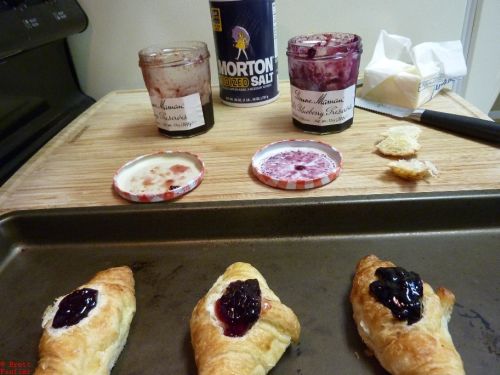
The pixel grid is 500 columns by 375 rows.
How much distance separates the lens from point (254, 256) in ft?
2.25

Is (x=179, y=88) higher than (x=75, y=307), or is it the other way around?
(x=179, y=88)

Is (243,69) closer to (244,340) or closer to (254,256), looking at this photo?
(254,256)

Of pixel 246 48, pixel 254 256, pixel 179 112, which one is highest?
pixel 246 48

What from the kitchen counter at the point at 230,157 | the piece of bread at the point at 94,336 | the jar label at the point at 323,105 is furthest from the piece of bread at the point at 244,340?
the jar label at the point at 323,105

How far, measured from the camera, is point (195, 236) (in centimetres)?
72

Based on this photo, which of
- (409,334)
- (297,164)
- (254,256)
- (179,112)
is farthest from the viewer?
(179,112)

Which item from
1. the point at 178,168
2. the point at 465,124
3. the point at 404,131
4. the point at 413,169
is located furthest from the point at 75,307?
the point at 465,124

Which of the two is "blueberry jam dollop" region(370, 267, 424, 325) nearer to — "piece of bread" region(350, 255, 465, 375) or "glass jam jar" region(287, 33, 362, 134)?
"piece of bread" region(350, 255, 465, 375)

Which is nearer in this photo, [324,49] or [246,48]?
[324,49]

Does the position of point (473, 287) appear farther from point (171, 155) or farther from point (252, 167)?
point (171, 155)

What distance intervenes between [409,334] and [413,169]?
349 mm

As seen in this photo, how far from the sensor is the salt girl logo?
3.18 feet

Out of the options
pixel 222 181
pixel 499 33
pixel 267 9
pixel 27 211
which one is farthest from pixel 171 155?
pixel 499 33

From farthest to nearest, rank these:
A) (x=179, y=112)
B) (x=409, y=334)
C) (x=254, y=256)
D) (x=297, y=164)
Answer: (x=179, y=112) < (x=297, y=164) < (x=254, y=256) < (x=409, y=334)
